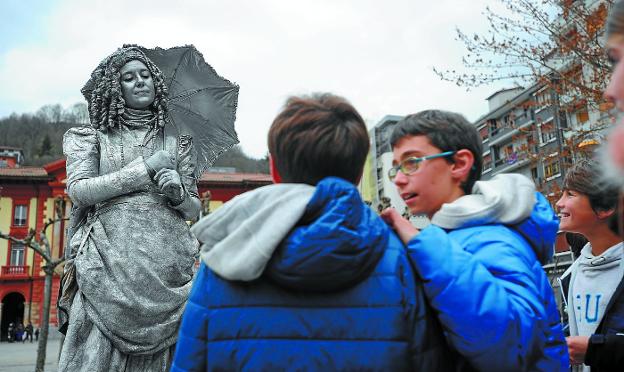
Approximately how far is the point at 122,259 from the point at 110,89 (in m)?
1.22

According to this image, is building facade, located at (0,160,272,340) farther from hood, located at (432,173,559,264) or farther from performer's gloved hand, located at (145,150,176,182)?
hood, located at (432,173,559,264)

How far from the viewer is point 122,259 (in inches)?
126

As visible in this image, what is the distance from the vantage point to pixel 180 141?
3.87 metres

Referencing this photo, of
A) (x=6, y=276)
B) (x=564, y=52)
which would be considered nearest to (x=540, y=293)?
(x=564, y=52)

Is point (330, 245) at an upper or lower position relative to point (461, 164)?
lower

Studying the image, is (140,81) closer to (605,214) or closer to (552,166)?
(605,214)

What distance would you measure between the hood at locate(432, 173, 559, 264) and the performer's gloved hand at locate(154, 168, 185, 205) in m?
2.06

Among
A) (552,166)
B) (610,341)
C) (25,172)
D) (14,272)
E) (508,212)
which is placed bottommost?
(14,272)

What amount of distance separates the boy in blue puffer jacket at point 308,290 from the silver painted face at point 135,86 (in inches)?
100.0

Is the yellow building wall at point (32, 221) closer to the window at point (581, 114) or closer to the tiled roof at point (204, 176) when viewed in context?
the tiled roof at point (204, 176)

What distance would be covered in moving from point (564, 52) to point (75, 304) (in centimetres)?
1153

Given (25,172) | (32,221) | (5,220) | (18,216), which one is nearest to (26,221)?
(32,221)

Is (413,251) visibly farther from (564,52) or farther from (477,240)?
(564,52)

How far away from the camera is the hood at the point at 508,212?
1.60m
